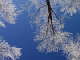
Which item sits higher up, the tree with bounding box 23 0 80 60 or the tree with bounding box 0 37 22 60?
the tree with bounding box 23 0 80 60

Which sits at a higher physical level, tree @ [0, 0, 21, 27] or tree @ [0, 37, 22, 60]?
tree @ [0, 0, 21, 27]

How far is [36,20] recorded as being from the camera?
328 centimetres

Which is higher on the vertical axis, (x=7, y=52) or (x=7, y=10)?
(x=7, y=10)

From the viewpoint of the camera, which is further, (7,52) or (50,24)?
(50,24)

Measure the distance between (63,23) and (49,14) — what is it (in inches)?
23.5

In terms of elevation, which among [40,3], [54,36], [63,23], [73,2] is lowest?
[54,36]

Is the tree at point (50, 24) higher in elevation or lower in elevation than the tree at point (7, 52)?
higher

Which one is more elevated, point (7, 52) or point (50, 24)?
point (50, 24)

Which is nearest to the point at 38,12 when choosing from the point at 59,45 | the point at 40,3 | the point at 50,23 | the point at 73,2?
the point at 40,3

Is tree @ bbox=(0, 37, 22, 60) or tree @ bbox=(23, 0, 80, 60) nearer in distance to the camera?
tree @ bbox=(0, 37, 22, 60)

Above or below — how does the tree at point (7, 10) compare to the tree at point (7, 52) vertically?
above

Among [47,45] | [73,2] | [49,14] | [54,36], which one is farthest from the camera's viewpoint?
[47,45]

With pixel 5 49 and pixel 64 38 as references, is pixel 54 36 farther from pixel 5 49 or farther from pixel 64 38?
pixel 5 49

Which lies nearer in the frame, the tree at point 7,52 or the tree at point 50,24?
the tree at point 7,52
